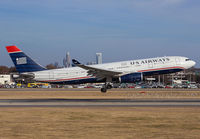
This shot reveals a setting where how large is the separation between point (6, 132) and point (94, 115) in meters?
8.59

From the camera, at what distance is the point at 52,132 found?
17641 mm

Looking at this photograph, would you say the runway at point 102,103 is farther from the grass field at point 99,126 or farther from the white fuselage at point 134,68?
the white fuselage at point 134,68

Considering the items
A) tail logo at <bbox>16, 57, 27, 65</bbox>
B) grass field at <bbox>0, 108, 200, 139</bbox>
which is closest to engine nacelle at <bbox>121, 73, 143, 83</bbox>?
tail logo at <bbox>16, 57, 27, 65</bbox>

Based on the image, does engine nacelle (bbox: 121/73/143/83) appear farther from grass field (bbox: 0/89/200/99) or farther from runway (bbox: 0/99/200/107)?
runway (bbox: 0/99/200/107)

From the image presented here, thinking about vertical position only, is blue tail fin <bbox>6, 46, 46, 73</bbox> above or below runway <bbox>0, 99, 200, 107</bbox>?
above

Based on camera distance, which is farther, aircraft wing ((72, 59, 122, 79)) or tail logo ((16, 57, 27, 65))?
tail logo ((16, 57, 27, 65))

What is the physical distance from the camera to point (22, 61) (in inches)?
2158

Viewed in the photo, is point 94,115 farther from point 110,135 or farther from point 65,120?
point 110,135

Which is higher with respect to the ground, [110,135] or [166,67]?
[166,67]

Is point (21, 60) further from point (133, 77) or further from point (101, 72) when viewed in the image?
point (133, 77)

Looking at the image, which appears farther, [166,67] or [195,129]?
[166,67]

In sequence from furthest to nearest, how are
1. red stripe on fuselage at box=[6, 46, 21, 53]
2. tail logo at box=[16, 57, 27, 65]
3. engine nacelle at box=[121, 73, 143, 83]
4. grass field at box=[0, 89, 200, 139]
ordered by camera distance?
1. red stripe on fuselage at box=[6, 46, 21, 53]
2. tail logo at box=[16, 57, 27, 65]
3. engine nacelle at box=[121, 73, 143, 83]
4. grass field at box=[0, 89, 200, 139]

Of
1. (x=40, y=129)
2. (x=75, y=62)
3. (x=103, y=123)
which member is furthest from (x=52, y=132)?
(x=75, y=62)

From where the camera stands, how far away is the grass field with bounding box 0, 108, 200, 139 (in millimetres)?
16797
